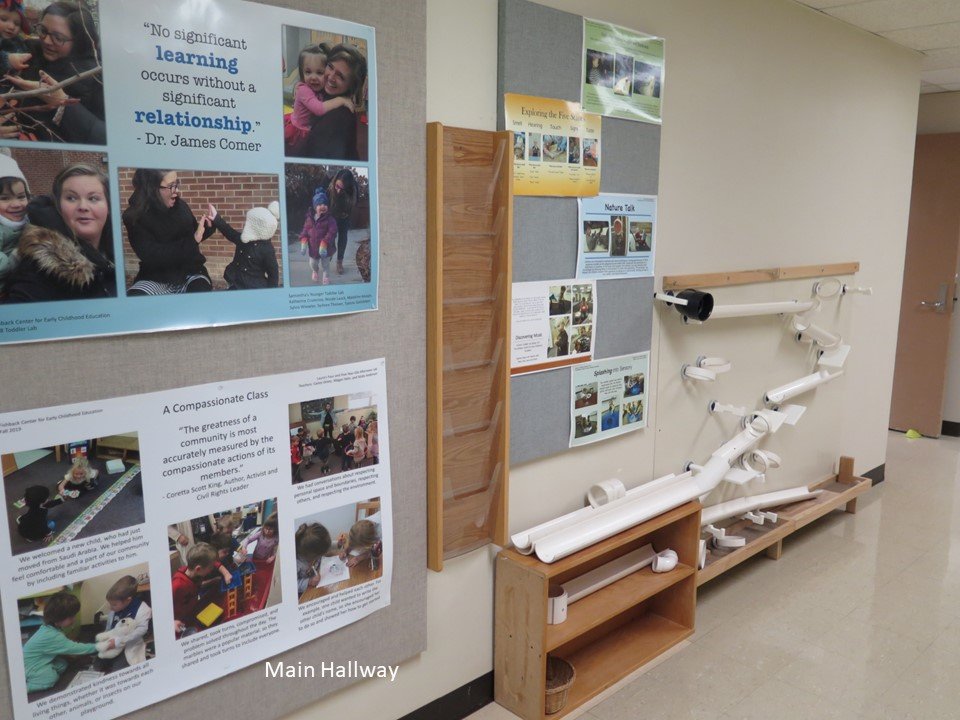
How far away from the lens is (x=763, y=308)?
339 centimetres

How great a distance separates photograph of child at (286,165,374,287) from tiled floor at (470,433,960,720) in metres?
1.58

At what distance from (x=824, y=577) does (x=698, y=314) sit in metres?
1.54

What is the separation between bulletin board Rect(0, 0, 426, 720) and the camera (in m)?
1.54

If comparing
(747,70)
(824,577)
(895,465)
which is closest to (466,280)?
(747,70)

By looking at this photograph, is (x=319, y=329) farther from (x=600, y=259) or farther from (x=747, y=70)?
(x=747, y=70)

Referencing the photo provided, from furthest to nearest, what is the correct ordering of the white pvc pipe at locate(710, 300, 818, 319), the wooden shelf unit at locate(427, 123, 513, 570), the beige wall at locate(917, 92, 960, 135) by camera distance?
the beige wall at locate(917, 92, 960, 135) → the white pvc pipe at locate(710, 300, 818, 319) → the wooden shelf unit at locate(427, 123, 513, 570)

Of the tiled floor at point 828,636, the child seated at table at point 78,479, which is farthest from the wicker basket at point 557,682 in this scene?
the child seated at table at point 78,479

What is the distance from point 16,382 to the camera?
1457 millimetres

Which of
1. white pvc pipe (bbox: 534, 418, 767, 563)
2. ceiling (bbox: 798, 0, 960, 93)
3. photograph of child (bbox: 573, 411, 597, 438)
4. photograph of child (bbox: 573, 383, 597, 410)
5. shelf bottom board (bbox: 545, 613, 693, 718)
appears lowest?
shelf bottom board (bbox: 545, 613, 693, 718)

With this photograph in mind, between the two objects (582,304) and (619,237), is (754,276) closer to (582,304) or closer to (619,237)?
(619,237)

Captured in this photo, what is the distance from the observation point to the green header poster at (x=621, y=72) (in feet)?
8.20

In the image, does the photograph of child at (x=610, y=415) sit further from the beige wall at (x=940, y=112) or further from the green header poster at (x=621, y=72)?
the beige wall at (x=940, y=112)

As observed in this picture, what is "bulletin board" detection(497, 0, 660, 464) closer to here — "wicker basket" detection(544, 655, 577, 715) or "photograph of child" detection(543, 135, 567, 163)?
"photograph of child" detection(543, 135, 567, 163)

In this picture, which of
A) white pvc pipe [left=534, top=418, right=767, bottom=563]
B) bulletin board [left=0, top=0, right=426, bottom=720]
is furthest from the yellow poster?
white pvc pipe [left=534, top=418, right=767, bottom=563]
